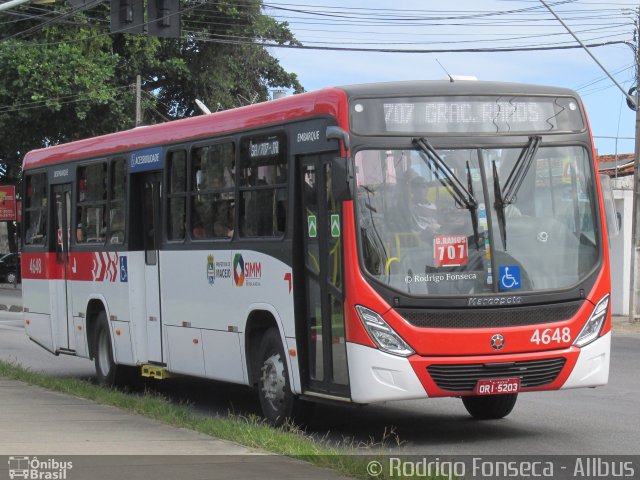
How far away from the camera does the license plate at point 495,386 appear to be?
33.1 ft

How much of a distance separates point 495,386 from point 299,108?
3.18 meters

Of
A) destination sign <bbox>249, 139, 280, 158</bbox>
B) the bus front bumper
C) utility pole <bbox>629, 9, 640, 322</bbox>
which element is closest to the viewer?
the bus front bumper

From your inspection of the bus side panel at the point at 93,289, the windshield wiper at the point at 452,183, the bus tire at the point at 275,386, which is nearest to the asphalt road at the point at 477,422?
the bus tire at the point at 275,386

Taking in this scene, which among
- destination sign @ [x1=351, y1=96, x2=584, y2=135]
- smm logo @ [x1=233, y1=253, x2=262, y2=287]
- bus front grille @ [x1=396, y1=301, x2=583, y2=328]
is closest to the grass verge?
bus front grille @ [x1=396, y1=301, x2=583, y2=328]

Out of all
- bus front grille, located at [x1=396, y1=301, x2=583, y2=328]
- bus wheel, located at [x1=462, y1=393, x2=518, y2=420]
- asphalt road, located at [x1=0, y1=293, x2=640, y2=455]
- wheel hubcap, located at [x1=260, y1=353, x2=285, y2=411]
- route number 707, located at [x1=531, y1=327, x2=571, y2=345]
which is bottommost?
asphalt road, located at [x1=0, y1=293, x2=640, y2=455]

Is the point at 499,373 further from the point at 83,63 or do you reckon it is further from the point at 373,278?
the point at 83,63

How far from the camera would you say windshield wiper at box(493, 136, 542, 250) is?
10344 mm

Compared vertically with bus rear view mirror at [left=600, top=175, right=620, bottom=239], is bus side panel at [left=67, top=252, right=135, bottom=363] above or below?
below

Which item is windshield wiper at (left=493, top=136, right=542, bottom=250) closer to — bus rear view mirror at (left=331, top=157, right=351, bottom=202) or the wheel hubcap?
bus rear view mirror at (left=331, top=157, right=351, bottom=202)

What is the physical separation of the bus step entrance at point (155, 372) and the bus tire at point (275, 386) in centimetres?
247

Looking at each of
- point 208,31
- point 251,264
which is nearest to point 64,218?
point 251,264

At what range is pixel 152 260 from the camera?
14281 mm

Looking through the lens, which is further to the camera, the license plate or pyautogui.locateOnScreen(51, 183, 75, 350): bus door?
pyautogui.locateOnScreen(51, 183, 75, 350): bus door

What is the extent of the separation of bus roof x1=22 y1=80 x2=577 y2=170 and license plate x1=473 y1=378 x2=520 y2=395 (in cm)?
257
